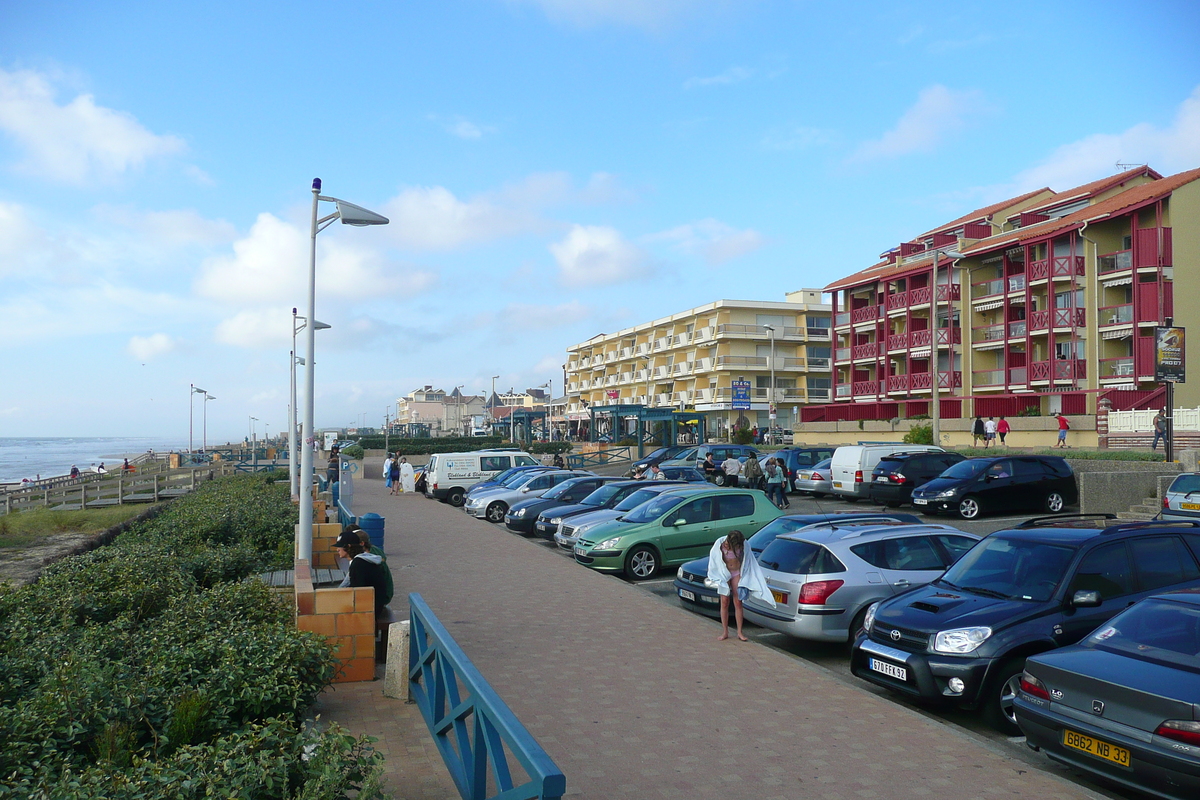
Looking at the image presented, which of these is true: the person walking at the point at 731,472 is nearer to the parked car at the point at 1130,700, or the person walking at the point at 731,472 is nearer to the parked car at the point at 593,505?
the parked car at the point at 593,505

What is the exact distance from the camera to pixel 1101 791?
5.84 meters

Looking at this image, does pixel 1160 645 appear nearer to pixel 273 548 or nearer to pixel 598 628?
pixel 598 628

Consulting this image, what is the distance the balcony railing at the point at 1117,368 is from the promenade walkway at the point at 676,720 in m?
34.7

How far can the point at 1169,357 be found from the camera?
22453mm

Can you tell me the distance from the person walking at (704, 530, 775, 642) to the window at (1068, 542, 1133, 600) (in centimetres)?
315

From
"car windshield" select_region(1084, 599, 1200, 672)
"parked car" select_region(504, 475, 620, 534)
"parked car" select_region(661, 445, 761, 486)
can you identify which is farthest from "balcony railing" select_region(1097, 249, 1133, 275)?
"car windshield" select_region(1084, 599, 1200, 672)

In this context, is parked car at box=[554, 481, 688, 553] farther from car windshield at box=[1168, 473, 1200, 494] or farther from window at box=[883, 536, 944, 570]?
car windshield at box=[1168, 473, 1200, 494]

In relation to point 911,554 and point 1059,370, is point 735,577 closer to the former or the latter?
point 911,554

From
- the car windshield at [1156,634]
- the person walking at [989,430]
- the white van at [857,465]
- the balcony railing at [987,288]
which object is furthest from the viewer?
the balcony railing at [987,288]

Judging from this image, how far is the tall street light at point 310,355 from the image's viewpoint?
1034 cm

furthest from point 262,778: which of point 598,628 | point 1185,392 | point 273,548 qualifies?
point 1185,392

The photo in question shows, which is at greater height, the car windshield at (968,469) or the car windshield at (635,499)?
the car windshield at (968,469)

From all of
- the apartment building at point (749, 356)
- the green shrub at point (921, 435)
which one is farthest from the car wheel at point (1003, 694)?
the apartment building at point (749, 356)

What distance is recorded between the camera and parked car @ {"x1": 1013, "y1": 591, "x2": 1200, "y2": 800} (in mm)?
4883
